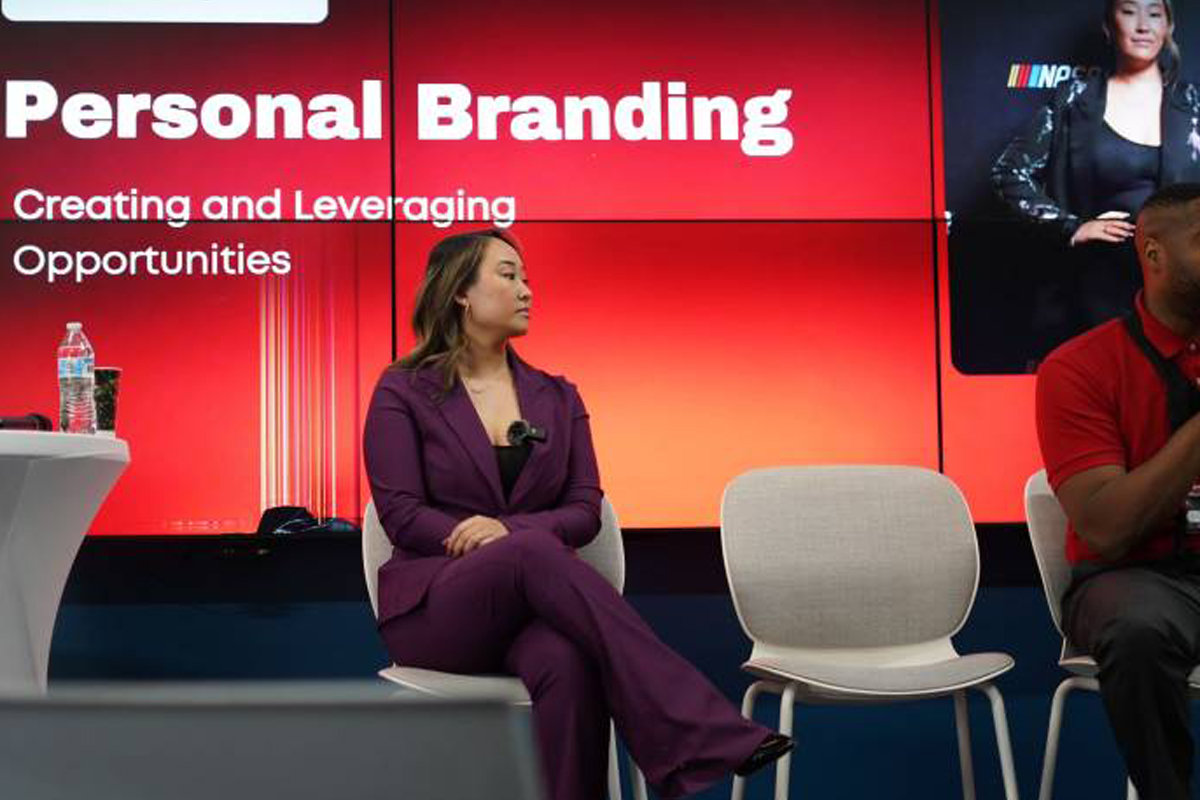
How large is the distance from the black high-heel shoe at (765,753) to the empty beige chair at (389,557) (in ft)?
0.95

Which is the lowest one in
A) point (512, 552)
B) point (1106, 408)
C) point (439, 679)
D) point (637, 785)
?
point (637, 785)

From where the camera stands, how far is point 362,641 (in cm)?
397

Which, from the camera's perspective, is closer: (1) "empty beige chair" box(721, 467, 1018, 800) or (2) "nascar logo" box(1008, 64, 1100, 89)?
(1) "empty beige chair" box(721, 467, 1018, 800)

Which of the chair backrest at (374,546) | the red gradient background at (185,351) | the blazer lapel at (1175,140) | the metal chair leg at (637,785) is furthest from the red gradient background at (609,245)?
the metal chair leg at (637,785)

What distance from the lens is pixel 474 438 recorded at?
3.11 meters

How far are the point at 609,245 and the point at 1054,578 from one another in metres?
1.56

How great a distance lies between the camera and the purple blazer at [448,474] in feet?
9.80

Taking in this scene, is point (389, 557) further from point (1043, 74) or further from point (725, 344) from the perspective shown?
point (1043, 74)

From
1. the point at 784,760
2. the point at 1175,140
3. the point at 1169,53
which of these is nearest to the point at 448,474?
the point at 784,760

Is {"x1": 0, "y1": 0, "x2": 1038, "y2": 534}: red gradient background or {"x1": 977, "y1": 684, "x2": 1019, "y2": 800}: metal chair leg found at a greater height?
{"x1": 0, "y1": 0, "x2": 1038, "y2": 534}: red gradient background

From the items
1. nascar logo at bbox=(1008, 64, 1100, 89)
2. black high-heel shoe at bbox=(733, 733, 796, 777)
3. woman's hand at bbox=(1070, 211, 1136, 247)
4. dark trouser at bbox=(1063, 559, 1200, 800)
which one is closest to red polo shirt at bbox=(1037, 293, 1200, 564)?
dark trouser at bbox=(1063, 559, 1200, 800)

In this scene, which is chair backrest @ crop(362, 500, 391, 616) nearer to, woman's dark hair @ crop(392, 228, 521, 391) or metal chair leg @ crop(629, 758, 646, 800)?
woman's dark hair @ crop(392, 228, 521, 391)

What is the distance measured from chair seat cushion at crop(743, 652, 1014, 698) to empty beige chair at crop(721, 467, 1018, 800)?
0.15 metres

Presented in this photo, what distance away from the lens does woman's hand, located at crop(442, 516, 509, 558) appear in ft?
9.52
